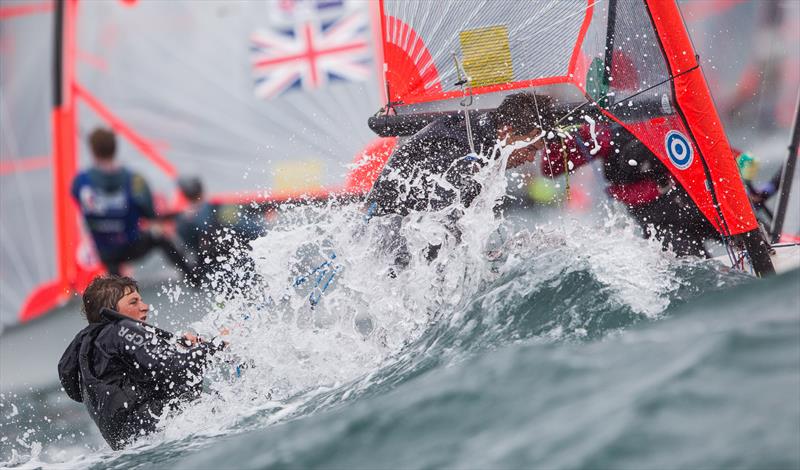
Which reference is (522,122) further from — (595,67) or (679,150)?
(679,150)

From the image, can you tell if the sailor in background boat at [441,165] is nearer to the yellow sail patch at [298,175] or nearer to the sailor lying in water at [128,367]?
the sailor lying in water at [128,367]

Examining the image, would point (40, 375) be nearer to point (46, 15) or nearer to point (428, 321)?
point (46, 15)

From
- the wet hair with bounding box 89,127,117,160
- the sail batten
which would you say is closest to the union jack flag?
the wet hair with bounding box 89,127,117,160

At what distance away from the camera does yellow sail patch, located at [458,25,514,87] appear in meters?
2.83

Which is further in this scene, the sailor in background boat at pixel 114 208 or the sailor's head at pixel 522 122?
the sailor in background boat at pixel 114 208

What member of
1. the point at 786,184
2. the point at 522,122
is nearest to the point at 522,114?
the point at 522,122

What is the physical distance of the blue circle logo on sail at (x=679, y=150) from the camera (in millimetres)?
2471

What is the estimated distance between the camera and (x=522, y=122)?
2.63 metres

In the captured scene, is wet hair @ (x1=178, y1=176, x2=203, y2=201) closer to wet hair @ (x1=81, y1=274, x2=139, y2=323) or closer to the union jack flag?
the union jack flag

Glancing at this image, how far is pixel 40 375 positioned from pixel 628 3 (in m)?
3.58

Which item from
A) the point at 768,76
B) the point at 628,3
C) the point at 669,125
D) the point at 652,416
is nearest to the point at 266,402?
the point at 652,416

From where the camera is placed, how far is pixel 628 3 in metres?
2.54

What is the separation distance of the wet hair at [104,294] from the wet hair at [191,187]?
288 centimetres

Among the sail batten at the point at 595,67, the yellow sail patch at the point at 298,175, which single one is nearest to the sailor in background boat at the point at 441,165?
the sail batten at the point at 595,67
